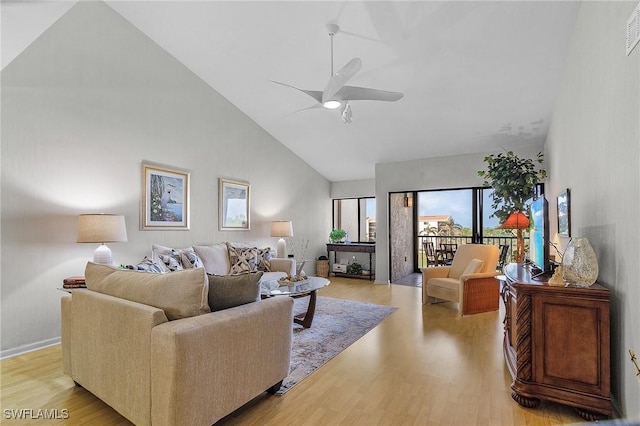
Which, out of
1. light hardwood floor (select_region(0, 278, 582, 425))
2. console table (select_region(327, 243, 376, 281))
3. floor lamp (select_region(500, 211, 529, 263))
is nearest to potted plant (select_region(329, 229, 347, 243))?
console table (select_region(327, 243, 376, 281))

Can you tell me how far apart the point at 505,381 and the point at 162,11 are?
5.14 m

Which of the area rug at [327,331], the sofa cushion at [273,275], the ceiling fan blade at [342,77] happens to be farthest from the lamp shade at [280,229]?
the ceiling fan blade at [342,77]

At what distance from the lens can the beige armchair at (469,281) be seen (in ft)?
14.3

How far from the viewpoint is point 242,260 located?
504cm

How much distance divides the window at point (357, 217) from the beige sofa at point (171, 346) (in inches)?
240

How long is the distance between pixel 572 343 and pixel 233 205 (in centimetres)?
477

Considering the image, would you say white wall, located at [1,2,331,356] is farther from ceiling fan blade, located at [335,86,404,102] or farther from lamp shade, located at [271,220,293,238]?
ceiling fan blade, located at [335,86,404,102]

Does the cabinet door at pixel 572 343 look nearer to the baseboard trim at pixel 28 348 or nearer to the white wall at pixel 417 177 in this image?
the white wall at pixel 417 177

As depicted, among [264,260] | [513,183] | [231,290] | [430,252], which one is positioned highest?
[513,183]

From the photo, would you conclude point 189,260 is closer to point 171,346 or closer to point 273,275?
point 273,275

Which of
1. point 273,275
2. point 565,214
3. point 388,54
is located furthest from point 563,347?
point 273,275

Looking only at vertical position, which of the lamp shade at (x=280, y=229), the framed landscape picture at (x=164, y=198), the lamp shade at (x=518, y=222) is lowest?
the lamp shade at (x=280, y=229)

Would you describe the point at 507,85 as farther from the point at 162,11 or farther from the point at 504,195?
the point at 162,11

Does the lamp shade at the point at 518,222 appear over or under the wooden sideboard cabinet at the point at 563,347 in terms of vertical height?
over
